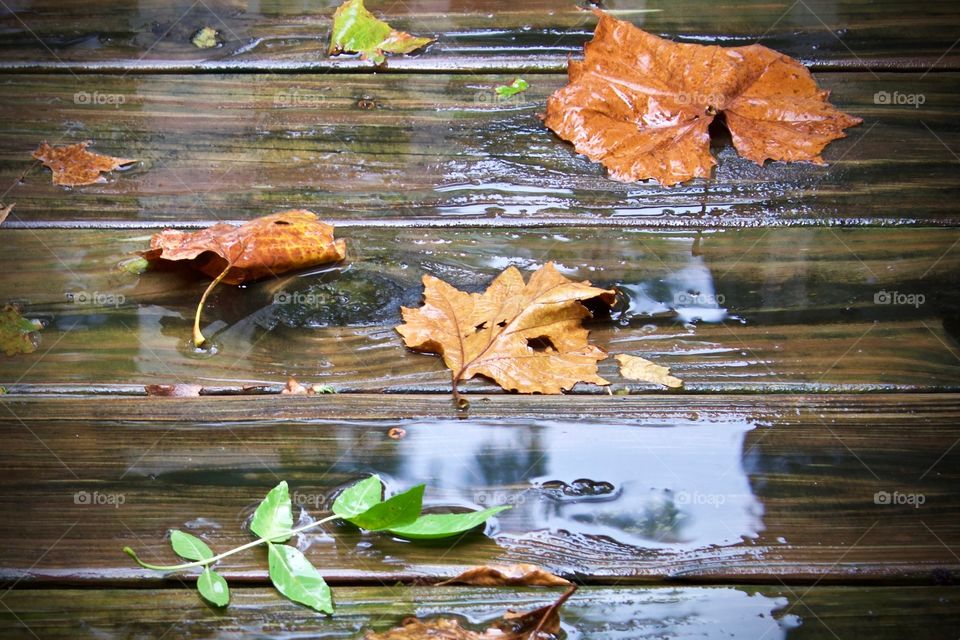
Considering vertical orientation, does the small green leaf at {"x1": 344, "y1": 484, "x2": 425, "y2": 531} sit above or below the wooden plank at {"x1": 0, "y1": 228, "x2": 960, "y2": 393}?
below

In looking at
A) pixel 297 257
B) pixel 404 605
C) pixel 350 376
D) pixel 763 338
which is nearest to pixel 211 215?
pixel 297 257

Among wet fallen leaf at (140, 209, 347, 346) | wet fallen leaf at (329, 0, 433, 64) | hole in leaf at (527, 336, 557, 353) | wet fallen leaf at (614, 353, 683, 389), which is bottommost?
wet fallen leaf at (614, 353, 683, 389)

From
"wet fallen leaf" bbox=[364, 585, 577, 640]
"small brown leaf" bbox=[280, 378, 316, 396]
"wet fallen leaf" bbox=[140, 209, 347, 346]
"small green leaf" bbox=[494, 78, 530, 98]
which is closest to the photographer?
"wet fallen leaf" bbox=[364, 585, 577, 640]

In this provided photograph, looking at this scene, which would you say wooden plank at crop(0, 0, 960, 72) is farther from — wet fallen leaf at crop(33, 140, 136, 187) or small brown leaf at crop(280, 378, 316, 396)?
small brown leaf at crop(280, 378, 316, 396)

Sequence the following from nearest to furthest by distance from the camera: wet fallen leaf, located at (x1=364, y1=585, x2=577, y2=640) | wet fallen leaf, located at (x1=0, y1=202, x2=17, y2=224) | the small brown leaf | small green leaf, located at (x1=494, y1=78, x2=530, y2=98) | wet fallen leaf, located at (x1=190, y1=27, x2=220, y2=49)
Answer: wet fallen leaf, located at (x1=364, y1=585, x2=577, y2=640) → the small brown leaf → wet fallen leaf, located at (x1=0, y1=202, x2=17, y2=224) → small green leaf, located at (x1=494, y1=78, x2=530, y2=98) → wet fallen leaf, located at (x1=190, y1=27, x2=220, y2=49)

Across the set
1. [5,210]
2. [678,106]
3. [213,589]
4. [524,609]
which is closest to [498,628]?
[524,609]

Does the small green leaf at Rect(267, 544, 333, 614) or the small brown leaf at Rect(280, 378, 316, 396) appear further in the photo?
the small brown leaf at Rect(280, 378, 316, 396)

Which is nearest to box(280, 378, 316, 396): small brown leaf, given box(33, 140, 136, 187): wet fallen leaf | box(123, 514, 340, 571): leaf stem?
box(123, 514, 340, 571): leaf stem

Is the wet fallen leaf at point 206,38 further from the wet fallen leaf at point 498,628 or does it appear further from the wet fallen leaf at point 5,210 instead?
the wet fallen leaf at point 498,628
